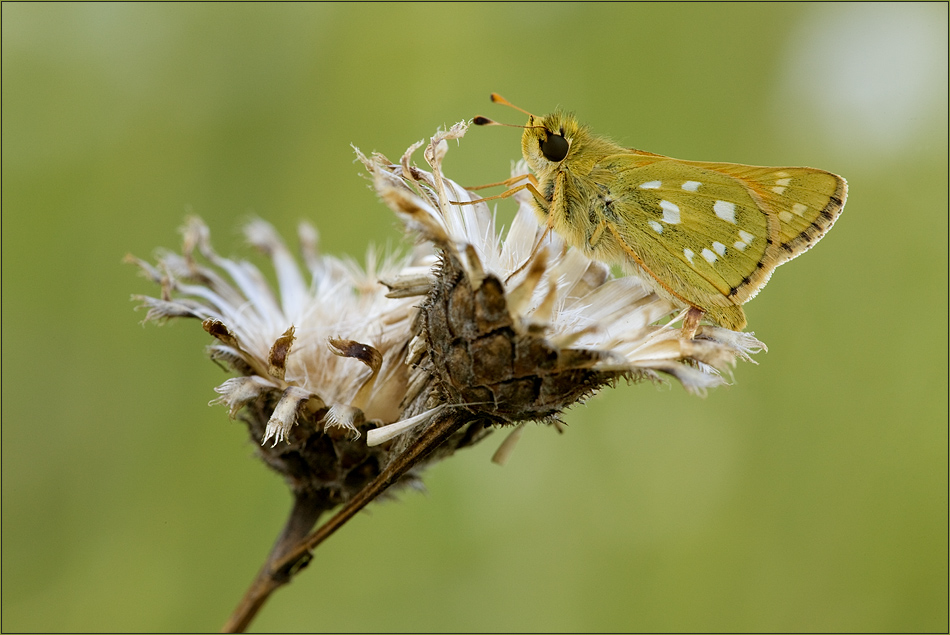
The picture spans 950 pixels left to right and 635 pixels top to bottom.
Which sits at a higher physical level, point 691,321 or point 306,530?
point 691,321

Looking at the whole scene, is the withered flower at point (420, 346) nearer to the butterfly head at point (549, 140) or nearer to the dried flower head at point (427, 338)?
the dried flower head at point (427, 338)

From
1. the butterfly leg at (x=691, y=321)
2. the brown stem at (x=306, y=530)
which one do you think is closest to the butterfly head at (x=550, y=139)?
the butterfly leg at (x=691, y=321)

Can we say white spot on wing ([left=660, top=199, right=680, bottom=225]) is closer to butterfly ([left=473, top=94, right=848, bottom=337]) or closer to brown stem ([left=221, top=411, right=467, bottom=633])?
butterfly ([left=473, top=94, right=848, bottom=337])

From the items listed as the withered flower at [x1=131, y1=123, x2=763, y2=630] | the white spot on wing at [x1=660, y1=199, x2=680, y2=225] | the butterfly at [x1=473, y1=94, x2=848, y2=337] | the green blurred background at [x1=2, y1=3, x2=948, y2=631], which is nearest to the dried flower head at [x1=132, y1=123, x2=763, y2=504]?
the withered flower at [x1=131, y1=123, x2=763, y2=630]

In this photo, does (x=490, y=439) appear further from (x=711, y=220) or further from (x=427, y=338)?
(x=427, y=338)

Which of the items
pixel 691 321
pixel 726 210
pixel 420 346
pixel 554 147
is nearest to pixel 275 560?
pixel 420 346

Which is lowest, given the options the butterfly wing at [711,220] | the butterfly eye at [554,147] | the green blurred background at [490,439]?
the green blurred background at [490,439]
